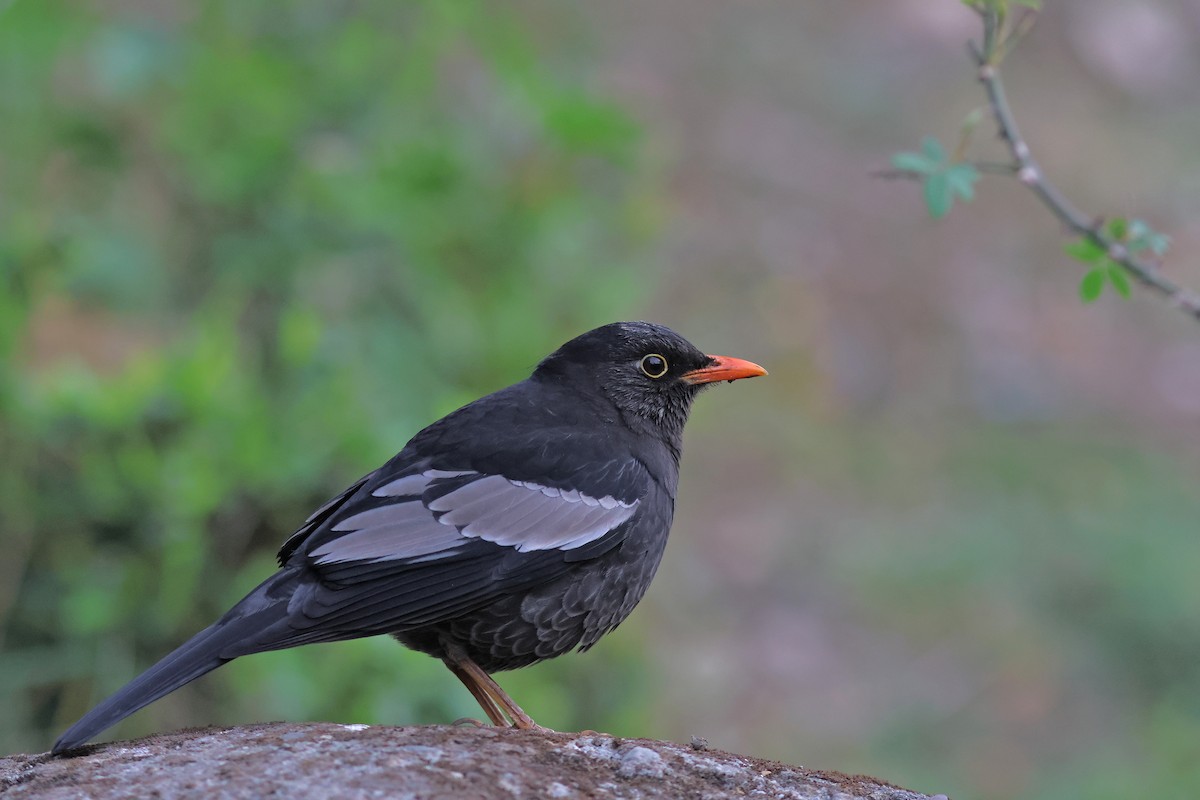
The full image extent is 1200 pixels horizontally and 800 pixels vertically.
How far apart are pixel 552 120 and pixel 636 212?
0.76 m

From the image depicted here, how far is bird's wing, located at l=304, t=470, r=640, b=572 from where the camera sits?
3.85m

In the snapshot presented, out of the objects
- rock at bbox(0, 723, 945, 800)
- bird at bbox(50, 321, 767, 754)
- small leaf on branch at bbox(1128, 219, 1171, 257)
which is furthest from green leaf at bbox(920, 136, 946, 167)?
rock at bbox(0, 723, 945, 800)

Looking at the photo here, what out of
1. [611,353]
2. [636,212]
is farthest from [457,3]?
[611,353]

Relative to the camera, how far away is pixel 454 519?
3977 mm

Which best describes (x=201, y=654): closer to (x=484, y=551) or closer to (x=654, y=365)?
(x=484, y=551)

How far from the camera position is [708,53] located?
44.5ft

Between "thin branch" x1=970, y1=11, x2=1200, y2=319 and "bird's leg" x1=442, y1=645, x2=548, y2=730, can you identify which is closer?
"thin branch" x1=970, y1=11, x2=1200, y2=319

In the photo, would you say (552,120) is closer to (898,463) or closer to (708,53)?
(898,463)

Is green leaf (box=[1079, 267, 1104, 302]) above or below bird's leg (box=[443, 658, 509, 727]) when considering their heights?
above

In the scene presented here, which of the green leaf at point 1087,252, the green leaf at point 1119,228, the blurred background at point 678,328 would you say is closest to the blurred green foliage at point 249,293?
the blurred background at point 678,328

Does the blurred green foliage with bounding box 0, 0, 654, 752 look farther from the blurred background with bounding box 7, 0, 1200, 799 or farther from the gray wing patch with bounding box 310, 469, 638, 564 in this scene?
the gray wing patch with bounding box 310, 469, 638, 564

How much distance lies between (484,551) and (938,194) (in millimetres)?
1603

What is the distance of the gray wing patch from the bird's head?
59 cm

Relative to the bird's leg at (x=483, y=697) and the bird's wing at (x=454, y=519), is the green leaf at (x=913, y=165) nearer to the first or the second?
the bird's wing at (x=454, y=519)
